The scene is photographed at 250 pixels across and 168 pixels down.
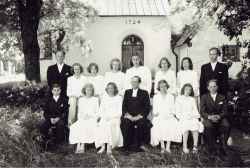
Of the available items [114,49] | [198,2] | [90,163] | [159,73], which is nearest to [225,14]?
[198,2]

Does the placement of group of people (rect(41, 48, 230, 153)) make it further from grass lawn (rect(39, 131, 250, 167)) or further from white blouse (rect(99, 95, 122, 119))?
grass lawn (rect(39, 131, 250, 167))

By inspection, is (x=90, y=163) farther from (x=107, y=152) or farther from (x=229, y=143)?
(x=229, y=143)

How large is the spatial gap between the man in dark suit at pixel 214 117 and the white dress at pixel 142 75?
1.47 metres

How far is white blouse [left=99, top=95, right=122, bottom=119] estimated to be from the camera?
8609mm

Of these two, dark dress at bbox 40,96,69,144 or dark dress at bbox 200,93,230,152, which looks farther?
dark dress at bbox 40,96,69,144

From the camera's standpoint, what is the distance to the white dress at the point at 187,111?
820 centimetres

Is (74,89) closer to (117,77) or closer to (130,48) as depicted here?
(117,77)

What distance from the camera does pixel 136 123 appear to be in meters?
8.32

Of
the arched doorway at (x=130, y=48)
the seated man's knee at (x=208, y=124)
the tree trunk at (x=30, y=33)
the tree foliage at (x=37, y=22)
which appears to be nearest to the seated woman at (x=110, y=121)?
the seated man's knee at (x=208, y=124)

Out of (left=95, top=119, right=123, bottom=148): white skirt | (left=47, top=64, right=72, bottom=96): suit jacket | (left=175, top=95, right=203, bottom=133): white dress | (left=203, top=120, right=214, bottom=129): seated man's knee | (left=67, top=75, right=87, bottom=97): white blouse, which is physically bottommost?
(left=95, top=119, right=123, bottom=148): white skirt

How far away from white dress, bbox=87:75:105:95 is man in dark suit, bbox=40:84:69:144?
2.46 ft

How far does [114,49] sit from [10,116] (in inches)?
626

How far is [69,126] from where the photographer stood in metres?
9.00

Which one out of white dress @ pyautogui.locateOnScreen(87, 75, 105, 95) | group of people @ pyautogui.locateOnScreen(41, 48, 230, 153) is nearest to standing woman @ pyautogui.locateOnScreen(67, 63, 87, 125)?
group of people @ pyautogui.locateOnScreen(41, 48, 230, 153)
